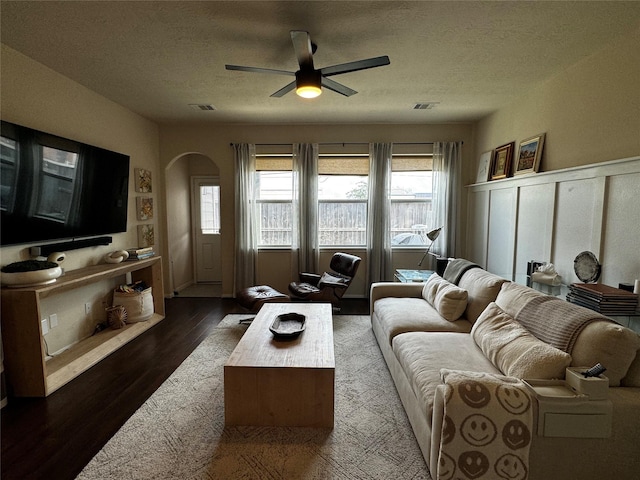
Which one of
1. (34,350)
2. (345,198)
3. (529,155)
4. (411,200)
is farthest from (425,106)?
(34,350)

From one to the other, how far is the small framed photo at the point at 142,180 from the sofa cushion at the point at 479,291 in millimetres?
4201

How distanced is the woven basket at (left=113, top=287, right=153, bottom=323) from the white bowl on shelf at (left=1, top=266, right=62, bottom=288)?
120 cm

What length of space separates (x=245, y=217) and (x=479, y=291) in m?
3.38

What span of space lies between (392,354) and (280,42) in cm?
263

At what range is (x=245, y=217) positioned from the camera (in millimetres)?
4824

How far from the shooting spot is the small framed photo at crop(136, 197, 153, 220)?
4266 millimetres

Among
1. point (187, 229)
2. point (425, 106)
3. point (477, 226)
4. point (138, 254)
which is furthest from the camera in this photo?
point (187, 229)

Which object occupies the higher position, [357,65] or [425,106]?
[425,106]

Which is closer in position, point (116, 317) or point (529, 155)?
point (529, 155)

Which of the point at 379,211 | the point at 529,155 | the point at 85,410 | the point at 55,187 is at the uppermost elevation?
the point at 529,155

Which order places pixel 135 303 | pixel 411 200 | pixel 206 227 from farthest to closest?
pixel 206 227 < pixel 411 200 < pixel 135 303

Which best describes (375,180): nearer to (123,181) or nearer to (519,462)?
(123,181)

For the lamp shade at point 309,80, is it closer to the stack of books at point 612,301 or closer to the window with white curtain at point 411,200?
the stack of books at point 612,301

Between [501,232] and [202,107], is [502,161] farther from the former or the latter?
[202,107]
